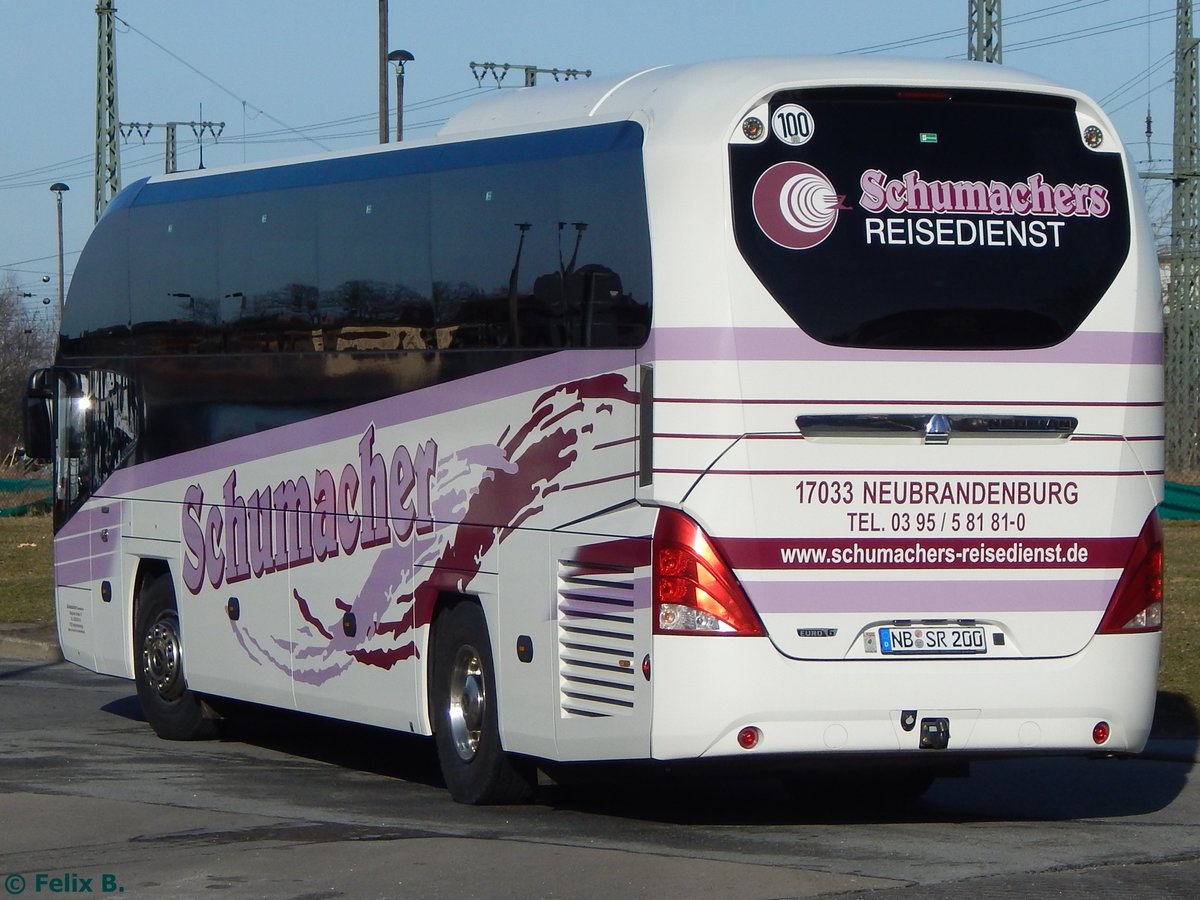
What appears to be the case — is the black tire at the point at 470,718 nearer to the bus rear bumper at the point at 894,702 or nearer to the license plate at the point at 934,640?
the bus rear bumper at the point at 894,702

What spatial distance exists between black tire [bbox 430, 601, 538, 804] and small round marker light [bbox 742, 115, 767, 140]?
2935 mm

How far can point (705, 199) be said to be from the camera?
9219 millimetres

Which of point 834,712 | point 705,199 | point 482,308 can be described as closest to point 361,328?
point 482,308

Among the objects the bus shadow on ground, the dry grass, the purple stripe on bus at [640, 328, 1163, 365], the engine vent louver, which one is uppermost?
the purple stripe on bus at [640, 328, 1163, 365]

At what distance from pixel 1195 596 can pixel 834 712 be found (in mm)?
15739

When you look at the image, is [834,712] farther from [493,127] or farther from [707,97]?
[493,127]

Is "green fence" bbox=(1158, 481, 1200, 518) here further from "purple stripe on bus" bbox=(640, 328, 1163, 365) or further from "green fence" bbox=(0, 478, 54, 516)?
"purple stripe on bus" bbox=(640, 328, 1163, 365)

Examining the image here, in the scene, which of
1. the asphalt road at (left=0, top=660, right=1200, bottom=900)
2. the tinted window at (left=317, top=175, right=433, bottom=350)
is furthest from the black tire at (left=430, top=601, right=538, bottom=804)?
the tinted window at (left=317, top=175, right=433, bottom=350)

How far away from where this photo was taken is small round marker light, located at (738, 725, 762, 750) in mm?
9141

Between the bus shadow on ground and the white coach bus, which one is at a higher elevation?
the white coach bus

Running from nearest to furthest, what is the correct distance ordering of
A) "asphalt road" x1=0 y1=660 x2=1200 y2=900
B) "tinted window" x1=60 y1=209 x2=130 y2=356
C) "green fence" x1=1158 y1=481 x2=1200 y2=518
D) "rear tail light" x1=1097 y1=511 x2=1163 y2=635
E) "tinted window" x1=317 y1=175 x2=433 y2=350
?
1. "asphalt road" x1=0 y1=660 x2=1200 y2=900
2. "rear tail light" x1=1097 y1=511 x2=1163 y2=635
3. "tinted window" x1=317 y1=175 x2=433 y2=350
4. "tinted window" x1=60 y1=209 x2=130 y2=356
5. "green fence" x1=1158 y1=481 x2=1200 y2=518

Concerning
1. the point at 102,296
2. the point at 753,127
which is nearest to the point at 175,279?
the point at 102,296

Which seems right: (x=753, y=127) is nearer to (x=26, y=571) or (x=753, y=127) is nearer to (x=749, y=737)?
(x=749, y=737)

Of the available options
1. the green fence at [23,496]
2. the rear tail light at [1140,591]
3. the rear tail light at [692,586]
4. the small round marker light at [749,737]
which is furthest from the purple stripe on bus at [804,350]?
the green fence at [23,496]
